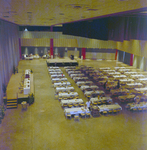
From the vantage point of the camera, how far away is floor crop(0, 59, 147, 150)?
8.41 metres

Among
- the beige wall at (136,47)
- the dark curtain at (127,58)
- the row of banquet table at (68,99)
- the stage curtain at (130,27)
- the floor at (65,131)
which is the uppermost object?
the stage curtain at (130,27)

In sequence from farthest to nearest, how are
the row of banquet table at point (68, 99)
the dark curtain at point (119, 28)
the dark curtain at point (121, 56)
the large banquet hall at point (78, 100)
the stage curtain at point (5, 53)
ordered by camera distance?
the dark curtain at point (121, 56) < the stage curtain at point (5, 53) < the row of banquet table at point (68, 99) < the dark curtain at point (119, 28) < the large banquet hall at point (78, 100)

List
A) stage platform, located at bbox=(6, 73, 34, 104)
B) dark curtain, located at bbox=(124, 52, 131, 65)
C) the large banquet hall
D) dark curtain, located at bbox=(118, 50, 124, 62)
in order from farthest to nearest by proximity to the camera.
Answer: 1. dark curtain, located at bbox=(118, 50, 124, 62)
2. dark curtain, located at bbox=(124, 52, 131, 65)
3. stage platform, located at bbox=(6, 73, 34, 104)
4. the large banquet hall

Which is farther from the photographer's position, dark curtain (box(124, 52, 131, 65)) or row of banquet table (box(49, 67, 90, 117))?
dark curtain (box(124, 52, 131, 65))

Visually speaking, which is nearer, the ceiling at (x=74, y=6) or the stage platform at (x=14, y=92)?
the ceiling at (x=74, y=6)

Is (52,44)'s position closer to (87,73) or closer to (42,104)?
(87,73)

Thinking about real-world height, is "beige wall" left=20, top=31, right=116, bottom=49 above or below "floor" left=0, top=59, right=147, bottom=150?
above

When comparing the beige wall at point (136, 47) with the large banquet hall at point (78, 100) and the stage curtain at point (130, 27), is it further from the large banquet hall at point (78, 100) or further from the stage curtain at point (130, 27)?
the stage curtain at point (130, 27)

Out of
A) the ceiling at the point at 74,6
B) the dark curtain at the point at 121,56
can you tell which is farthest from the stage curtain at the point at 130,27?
the dark curtain at the point at 121,56

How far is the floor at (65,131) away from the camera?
27.6 feet

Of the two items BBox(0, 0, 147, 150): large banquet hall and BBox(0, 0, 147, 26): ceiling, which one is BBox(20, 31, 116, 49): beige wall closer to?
BBox(0, 0, 147, 150): large banquet hall

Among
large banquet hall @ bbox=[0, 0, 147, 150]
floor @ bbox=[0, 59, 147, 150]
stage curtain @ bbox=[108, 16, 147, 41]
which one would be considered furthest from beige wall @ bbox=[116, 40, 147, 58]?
floor @ bbox=[0, 59, 147, 150]

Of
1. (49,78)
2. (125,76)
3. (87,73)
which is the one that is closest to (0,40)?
(49,78)

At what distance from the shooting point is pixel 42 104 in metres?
12.9
